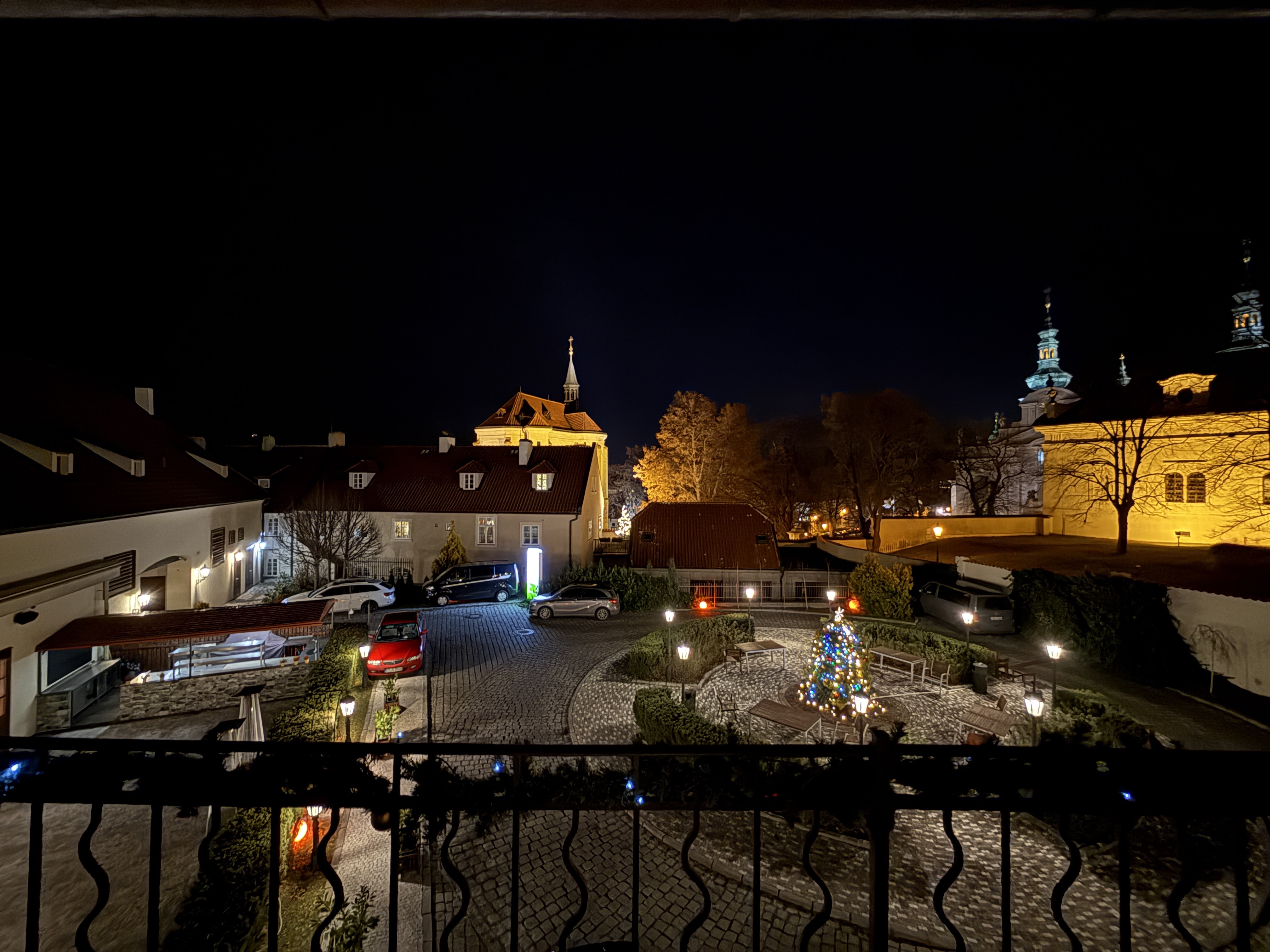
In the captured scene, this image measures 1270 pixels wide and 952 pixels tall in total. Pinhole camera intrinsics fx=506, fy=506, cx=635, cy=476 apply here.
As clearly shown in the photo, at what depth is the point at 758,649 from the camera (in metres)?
13.4

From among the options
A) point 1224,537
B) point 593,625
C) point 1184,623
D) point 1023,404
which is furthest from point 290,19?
point 1023,404

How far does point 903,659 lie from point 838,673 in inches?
137

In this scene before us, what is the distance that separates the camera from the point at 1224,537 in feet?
65.1

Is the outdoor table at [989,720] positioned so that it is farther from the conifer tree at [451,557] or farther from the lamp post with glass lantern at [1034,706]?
the conifer tree at [451,557]

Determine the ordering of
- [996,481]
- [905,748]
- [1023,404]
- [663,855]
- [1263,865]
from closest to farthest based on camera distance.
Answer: [905,748] < [1263,865] < [663,855] < [996,481] < [1023,404]

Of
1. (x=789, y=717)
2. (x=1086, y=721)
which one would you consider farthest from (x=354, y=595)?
(x=1086, y=721)

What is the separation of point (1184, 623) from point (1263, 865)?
7.70 m

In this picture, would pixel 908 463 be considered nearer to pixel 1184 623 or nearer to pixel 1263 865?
pixel 1184 623

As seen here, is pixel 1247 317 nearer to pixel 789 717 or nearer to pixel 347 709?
pixel 789 717

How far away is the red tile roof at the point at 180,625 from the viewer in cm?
1004

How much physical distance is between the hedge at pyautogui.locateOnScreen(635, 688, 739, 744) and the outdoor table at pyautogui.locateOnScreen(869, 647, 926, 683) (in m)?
5.21

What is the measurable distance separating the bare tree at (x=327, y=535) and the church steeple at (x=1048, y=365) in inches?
2139

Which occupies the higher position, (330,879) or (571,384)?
(571,384)

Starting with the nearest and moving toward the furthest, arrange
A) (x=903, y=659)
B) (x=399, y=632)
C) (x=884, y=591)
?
(x=903, y=659) < (x=399, y=632) < (x=884, y=591)
